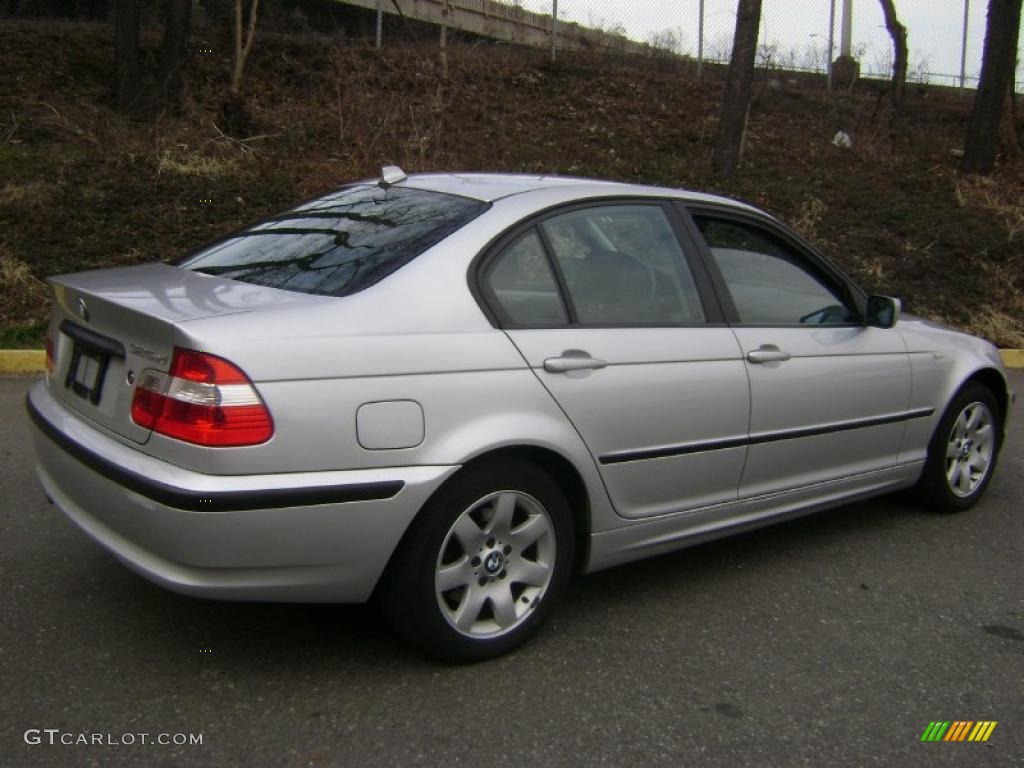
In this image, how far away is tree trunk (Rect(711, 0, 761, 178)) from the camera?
13.9 m

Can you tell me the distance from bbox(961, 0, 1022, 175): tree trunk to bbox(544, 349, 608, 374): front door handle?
A: 14202mm

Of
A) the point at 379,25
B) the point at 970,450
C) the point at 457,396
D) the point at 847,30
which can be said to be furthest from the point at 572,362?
the point at 847,30

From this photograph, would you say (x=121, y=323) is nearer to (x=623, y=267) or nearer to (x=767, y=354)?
(x=623, y=267)

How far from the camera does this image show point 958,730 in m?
3.05

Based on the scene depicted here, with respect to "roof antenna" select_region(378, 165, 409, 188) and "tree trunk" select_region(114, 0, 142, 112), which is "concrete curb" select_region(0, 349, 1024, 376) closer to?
"roof antenna" select_region(378, 165, 409, 188)

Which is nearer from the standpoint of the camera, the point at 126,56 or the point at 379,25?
the point at 126,56

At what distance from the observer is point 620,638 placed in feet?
11.8

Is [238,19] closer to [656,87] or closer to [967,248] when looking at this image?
[656,87]

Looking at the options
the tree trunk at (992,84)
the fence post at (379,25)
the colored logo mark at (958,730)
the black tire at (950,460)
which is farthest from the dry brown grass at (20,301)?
the tree trunk at (992,84)

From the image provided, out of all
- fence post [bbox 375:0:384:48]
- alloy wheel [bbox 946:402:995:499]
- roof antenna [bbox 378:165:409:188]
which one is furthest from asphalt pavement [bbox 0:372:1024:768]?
fence post [bbox 375:0:384:48]

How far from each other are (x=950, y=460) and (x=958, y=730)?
234cm

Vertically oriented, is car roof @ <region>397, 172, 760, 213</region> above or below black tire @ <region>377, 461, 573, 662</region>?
above

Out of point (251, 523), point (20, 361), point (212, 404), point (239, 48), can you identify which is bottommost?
point (20, 361)

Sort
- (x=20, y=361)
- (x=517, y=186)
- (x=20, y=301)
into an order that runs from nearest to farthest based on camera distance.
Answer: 1. (x=517, y=186)
2. (x=20, y=361)
3. (x=20, y=301)
